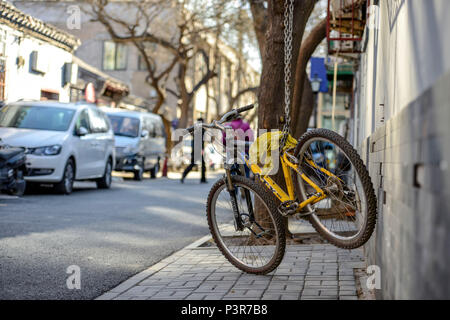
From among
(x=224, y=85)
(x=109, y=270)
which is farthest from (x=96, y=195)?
(x=224, y=85)

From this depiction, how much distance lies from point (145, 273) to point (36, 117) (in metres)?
9.89

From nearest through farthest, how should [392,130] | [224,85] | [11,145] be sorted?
[392,130] < [11,145] < [224,85]

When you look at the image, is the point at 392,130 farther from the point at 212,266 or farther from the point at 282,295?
the point at 212,266

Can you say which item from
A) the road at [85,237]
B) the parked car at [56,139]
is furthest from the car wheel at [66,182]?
the road at [85,237]

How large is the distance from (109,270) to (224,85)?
65.7m

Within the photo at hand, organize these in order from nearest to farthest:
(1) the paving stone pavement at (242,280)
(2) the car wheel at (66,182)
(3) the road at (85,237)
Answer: (1) the paving stone pavement at (242,280) < (3) the road at (85,237) < (2) the car wheel at (66,182)

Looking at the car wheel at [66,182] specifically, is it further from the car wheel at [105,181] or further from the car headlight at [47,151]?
the car wheel at [105,181]

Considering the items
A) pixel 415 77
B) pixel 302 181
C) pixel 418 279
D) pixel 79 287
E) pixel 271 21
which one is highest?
pixel 271 21

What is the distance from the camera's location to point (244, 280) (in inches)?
222

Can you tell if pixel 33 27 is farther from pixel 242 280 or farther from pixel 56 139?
pixel 242 280

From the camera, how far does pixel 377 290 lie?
4.38 m

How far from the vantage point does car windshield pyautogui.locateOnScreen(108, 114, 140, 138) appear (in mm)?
23733

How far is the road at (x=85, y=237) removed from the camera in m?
5.63

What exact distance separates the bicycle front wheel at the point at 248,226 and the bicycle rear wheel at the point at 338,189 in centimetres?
33
